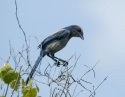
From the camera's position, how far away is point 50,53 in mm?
6996

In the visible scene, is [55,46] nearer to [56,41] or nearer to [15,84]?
[56,41]

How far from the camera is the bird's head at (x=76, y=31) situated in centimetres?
814

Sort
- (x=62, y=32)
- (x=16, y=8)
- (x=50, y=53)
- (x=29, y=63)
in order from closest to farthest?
1. (x=16, y=8)
2. (x=29, y=63)
3. (x=50, y=53)
4. (x=62, y=32)

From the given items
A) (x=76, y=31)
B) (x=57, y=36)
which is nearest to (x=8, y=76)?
(x=57, y=36)

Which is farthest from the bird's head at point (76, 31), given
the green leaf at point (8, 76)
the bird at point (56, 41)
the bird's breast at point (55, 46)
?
the green leaf at point (8, 76)

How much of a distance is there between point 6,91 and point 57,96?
65cm

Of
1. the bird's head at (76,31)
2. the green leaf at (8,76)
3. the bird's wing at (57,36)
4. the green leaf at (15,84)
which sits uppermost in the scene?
the green leaf at (8,76)

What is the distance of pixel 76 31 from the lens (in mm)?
8234

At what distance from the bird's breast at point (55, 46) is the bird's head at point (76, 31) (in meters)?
0.75

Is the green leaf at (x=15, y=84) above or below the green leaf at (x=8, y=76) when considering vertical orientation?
below

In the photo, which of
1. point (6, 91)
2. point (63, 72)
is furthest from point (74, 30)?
point (6, 91)

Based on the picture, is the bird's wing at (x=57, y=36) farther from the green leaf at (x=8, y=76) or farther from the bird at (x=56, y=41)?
the green leaf at (x=8, y=76)

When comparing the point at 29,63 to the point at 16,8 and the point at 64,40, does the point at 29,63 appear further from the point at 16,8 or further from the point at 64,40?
the point at 64,40

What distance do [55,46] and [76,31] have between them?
1.15 m
